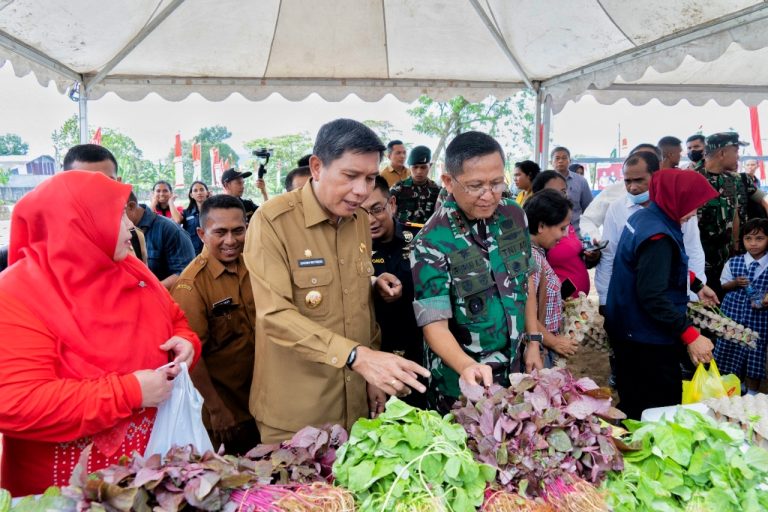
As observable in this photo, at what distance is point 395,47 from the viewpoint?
19.2ft

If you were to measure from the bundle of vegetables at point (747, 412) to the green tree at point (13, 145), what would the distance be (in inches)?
1663

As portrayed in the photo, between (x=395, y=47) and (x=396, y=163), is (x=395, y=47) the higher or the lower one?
the higher one

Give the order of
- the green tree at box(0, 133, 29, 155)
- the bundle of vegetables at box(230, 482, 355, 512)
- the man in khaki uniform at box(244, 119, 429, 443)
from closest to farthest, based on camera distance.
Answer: the bundle of vegetables at box(230, 482, 355, 512) → the man in khaki uniform at box(244, 119, 429, 443) → the green tree at box(0, 133, 29, 155)

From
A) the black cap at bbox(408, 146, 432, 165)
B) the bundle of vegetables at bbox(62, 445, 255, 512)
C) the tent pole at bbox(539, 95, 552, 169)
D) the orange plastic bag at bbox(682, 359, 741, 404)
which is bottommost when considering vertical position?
the orange plastic bag at bbox(682, 359, 741, 404)

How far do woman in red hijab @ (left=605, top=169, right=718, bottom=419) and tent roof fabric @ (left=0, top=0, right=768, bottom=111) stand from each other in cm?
169

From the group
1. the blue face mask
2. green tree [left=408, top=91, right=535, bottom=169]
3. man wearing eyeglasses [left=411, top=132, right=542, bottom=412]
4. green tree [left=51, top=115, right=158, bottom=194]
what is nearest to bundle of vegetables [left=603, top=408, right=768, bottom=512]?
man wearing eyeglasses [left=411, top=132, right=542, bottom=412]

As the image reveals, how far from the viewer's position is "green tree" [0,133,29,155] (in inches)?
1366

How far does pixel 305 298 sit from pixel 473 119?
22.3 metres

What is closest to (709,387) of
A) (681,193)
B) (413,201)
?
(681,193)

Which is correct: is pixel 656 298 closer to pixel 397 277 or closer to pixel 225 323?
pixel 397 277

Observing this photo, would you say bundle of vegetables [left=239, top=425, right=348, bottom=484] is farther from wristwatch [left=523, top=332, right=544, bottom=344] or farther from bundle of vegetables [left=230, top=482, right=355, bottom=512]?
wristwatch [left=523, top=332, right=544, bottom=344]

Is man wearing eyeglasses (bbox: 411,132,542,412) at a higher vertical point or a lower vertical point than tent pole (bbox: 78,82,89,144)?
lower

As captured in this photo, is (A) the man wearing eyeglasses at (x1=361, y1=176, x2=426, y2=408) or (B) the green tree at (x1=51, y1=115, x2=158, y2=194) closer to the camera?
(A) the man wearing eyeglasses at (x1=361, y1=176, x2=426, y2=408)

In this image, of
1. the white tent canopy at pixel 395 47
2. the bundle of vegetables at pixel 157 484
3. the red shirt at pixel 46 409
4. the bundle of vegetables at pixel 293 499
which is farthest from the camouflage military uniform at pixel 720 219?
the red shirt at pixel 46 409
